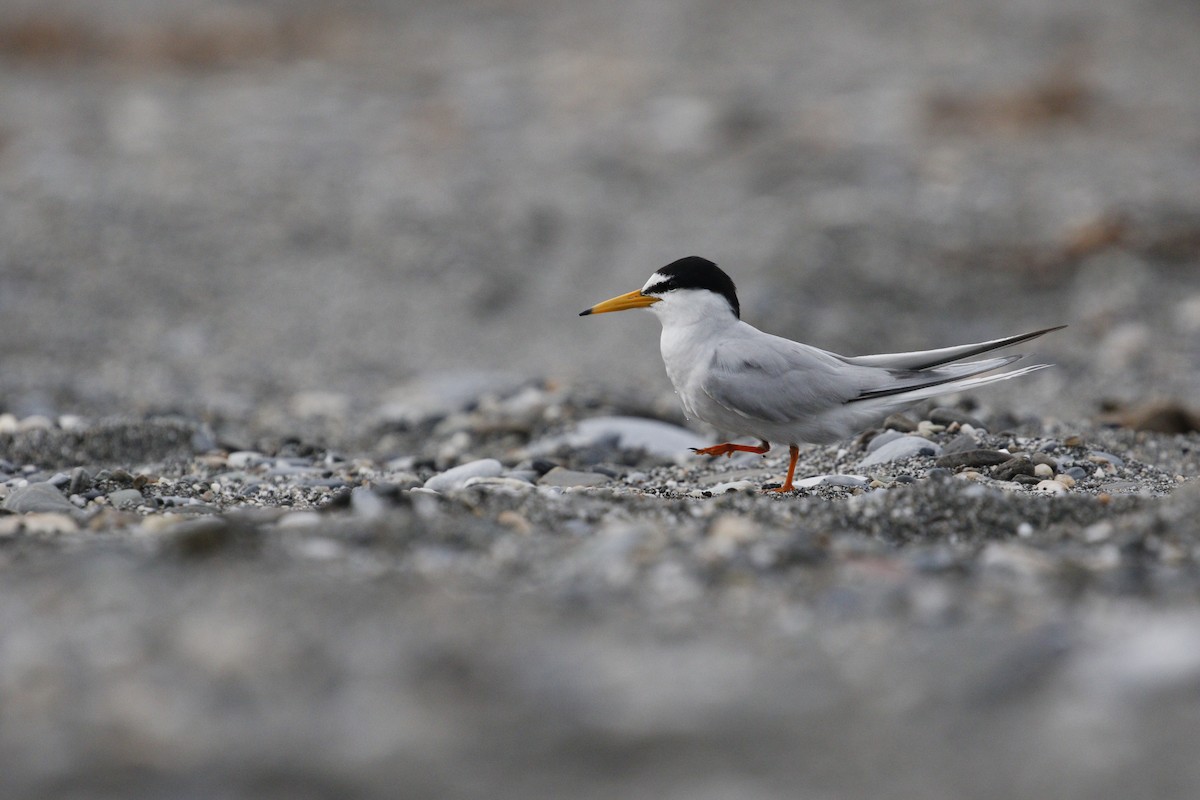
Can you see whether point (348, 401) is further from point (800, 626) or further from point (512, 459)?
point (800, 626)

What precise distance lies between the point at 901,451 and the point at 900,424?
0.48 meters

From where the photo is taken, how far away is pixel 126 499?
4.20 meters

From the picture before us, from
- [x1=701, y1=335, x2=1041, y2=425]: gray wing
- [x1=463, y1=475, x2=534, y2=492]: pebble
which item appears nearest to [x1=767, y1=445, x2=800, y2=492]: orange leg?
[x1=701, y1=335, x2=1041, y2=425]: gray wing

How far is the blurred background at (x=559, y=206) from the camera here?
8.33 metres

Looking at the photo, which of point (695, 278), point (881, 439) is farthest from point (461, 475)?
point (881, 439)

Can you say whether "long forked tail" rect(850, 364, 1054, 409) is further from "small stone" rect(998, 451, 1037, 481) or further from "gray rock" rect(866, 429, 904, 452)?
"gray rock" rect(866, 429, 904, 452)

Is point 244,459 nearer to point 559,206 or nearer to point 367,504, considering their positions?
point 367,504

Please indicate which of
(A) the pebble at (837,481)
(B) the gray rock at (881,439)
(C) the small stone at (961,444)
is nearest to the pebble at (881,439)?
(B) the gray rock at (881,439)

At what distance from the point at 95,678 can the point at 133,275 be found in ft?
24.7

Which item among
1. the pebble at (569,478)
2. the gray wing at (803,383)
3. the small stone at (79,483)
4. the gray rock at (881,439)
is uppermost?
the small stone at (79,483)

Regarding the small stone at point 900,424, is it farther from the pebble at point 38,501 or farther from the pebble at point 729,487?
the pebble at point 38,501

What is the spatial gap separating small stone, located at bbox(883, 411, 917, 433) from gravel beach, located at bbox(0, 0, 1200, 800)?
108 mm

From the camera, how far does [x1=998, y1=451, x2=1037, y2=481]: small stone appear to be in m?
4.30

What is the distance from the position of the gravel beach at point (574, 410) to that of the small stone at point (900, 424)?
0.35ft
